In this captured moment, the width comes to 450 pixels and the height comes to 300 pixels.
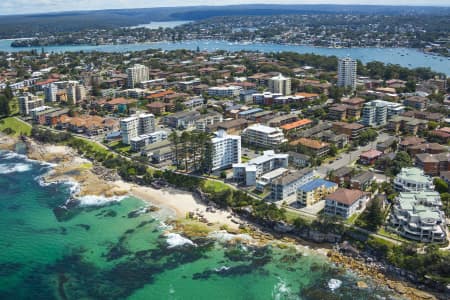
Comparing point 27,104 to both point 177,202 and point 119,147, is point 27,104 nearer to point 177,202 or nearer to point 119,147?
point 119,147

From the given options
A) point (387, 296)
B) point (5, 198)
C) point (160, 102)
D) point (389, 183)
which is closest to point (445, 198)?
point (389, 183)

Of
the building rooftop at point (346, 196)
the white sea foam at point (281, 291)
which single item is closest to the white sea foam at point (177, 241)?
the white sea foam at point (281, 291)

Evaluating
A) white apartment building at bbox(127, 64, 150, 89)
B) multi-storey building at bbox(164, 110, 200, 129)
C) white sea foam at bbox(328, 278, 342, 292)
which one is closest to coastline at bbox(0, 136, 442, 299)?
white sea foam at bbox(328, 278, 342, 292)

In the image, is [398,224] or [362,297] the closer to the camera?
[362,297]

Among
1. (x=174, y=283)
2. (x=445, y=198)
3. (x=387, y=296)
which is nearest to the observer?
(x=387, y=296)

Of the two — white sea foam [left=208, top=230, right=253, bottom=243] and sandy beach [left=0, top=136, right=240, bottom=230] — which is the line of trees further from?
white sea foam [left=208, top=230, right=253, bottom=243]

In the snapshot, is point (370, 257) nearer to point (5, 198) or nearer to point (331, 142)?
point (331, 142)
